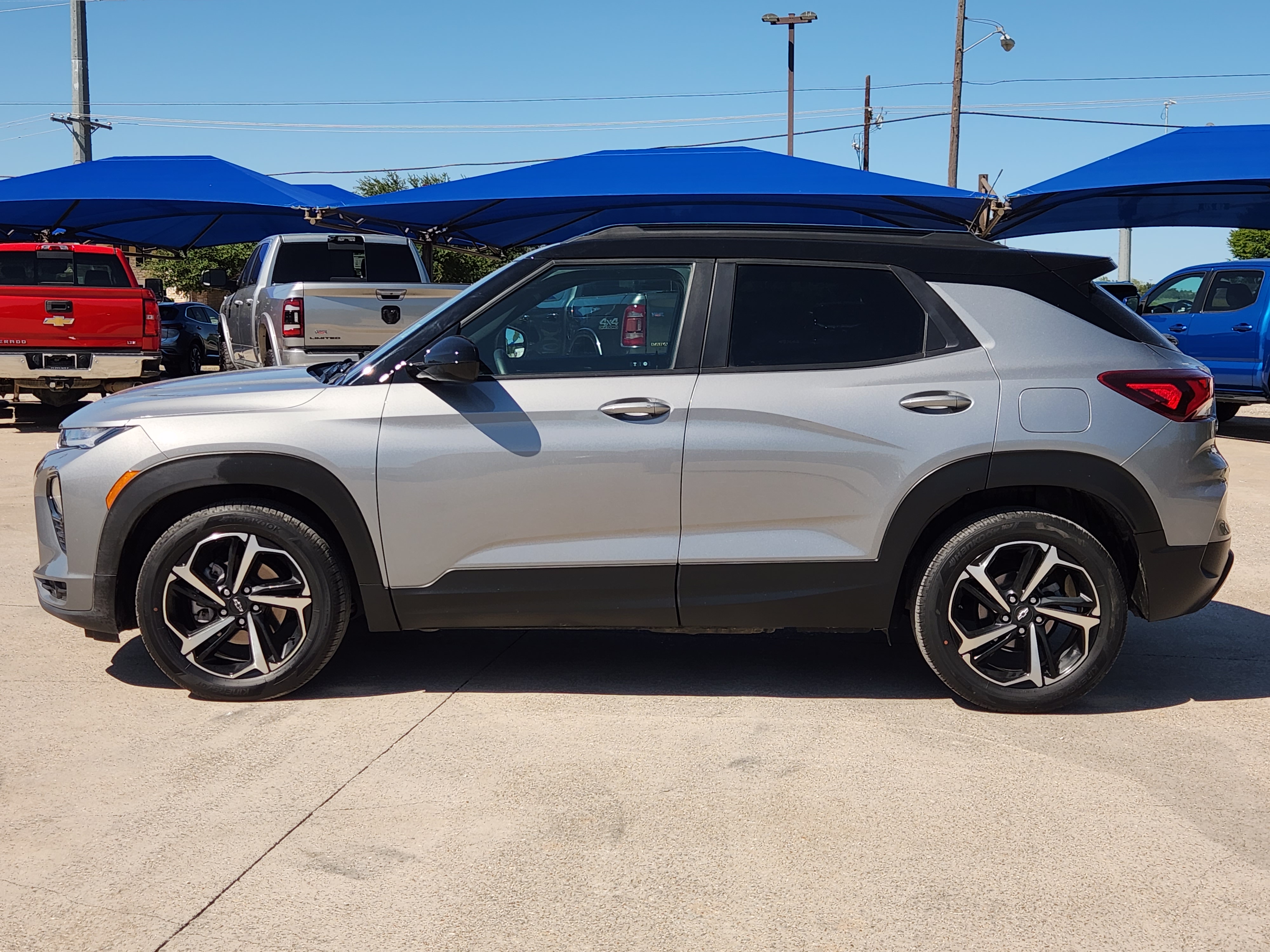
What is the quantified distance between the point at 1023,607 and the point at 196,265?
46974 mm

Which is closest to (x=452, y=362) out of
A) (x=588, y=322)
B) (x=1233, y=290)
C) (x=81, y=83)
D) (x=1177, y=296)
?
(x=588, y=322)

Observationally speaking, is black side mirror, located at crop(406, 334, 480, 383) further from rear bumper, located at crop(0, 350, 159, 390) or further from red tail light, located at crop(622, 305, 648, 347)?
rear bumper, located at crop(0, 350, 159, 390)

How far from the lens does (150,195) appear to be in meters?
16.6

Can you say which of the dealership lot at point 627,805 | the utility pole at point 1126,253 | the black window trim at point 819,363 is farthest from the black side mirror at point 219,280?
the utility pole at point 1126,253

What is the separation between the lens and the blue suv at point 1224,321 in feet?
47.1

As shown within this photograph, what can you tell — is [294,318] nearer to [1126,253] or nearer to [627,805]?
[627,805]

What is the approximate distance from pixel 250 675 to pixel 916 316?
2823 mm

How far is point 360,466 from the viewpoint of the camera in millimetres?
4324

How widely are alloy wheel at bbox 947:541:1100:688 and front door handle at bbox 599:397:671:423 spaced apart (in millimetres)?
1254

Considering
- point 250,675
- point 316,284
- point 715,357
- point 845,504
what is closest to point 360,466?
point 250,675

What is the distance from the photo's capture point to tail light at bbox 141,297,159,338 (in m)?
14.2

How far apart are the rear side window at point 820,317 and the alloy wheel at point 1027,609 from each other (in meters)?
0.85

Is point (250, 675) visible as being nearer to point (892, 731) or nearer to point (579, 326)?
point (579, 326)

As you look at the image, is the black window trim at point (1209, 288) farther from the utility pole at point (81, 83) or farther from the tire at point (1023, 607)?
the utility pole at point (81, 83)
